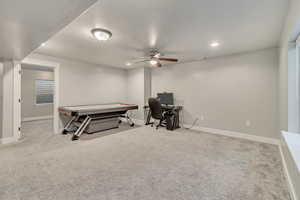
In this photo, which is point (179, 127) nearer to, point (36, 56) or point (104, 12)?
point (104, 12)

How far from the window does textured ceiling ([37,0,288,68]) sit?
3.51m

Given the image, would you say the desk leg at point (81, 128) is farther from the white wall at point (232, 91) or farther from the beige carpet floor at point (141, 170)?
the white wall at point (232, 91)

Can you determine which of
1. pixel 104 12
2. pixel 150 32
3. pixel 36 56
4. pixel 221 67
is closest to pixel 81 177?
pixel 104 12

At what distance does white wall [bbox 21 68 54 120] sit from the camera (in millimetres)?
5504

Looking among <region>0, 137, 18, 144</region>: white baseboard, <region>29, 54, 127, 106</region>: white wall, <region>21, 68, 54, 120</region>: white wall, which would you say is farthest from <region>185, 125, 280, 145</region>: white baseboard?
<region>21, 68, 54, 120</region>: white wall

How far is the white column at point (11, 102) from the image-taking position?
2.94 meters

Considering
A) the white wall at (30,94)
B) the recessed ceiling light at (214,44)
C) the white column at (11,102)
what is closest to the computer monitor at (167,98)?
the recessed ceiling light at (214,44)

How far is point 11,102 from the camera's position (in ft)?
9.92

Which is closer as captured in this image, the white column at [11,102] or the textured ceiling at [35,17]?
the textured ceiling at [35,17]

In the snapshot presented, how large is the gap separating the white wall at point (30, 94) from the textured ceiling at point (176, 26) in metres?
3.29

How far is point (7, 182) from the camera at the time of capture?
1.61 metres

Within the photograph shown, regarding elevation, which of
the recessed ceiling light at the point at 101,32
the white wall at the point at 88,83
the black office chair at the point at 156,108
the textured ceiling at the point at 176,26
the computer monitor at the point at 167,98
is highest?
the textured ceiling at the point at 176,26

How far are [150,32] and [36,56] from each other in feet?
10.4

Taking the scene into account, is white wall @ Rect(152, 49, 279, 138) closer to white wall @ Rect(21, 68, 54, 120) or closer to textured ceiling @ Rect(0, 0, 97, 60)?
textured ceiling @ Rect(0, 0, 97, 60)
